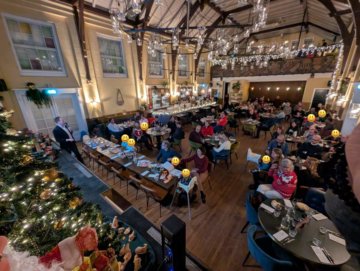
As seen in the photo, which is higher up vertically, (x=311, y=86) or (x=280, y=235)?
(x=311, y=86)

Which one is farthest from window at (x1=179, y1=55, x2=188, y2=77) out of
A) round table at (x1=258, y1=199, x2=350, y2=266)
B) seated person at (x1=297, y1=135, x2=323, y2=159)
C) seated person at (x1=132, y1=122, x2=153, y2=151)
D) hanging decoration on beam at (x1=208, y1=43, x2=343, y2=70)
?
round table at (x1=258, y1=199, x2=350, y2=266)

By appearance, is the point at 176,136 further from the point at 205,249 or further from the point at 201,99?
the point at 201,99

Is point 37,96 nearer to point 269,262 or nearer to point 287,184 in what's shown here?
point 269,262

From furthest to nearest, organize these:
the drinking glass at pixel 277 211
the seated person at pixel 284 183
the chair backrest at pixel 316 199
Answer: the seated person at pixel 284 183, the chair backrest at pixel 316 199, the drinking glass at pixel 277 211

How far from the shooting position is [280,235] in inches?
79.9

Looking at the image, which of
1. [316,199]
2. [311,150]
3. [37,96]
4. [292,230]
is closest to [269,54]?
[311,150]

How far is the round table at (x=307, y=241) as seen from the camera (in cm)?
179

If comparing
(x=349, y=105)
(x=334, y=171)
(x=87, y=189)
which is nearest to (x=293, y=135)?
(x=349, y=105)

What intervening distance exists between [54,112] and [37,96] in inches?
41.9

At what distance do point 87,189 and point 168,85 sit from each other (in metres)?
9.67

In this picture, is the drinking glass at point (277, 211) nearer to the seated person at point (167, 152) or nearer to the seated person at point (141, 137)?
the seated person at point (167, 152)

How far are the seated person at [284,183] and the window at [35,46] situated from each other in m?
8.68

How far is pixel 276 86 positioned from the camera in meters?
13.4

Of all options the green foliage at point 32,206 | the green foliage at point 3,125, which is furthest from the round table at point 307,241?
the green foliage at point 3,125
